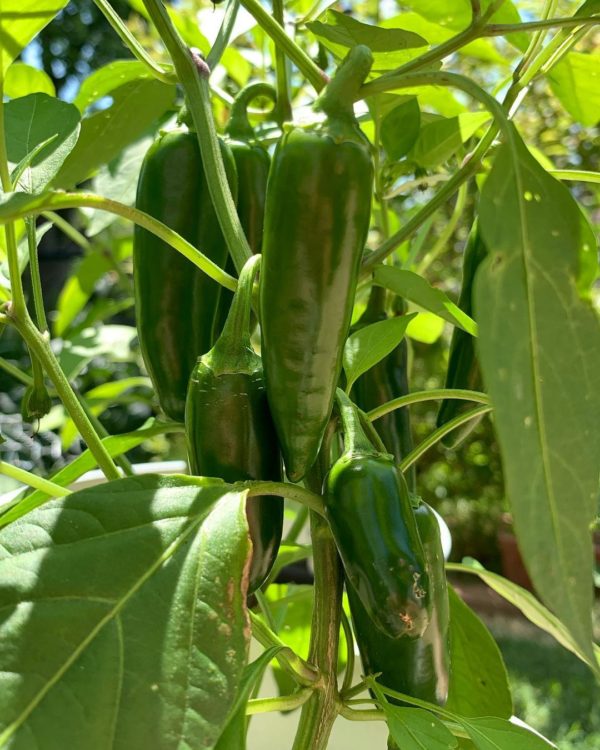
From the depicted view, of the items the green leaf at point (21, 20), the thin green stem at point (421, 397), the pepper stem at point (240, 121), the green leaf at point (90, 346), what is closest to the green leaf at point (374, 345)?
the thin green stem at point (421, 397)

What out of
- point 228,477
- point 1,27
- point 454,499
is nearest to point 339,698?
point 228,477

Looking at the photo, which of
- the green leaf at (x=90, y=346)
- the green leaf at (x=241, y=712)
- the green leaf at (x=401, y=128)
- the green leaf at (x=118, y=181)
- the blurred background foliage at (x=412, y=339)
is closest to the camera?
the green leaf at (x=241, y=712)

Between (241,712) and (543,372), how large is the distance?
0.23 m

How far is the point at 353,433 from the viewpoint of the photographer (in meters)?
0.44

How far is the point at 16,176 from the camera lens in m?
0.45

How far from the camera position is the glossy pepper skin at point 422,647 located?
46cm

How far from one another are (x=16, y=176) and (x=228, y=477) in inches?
8.0

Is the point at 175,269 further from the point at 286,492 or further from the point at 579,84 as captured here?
the point at 579,84

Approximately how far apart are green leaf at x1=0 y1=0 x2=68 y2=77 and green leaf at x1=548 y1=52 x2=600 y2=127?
391mm

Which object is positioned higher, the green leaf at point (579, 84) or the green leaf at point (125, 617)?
the green leaf at point (579, 84)

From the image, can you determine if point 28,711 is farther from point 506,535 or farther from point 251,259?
point 506,535

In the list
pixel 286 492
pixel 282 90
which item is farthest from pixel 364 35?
pixel 286 492

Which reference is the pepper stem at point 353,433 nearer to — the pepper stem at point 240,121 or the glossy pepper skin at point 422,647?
the glossy pepper skin at point 422,647

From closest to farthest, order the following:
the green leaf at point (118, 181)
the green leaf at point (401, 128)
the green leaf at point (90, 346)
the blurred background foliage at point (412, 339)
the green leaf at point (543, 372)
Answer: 1. the green leaf at point (543, 372)
2. the green leaf at point (401, 128)
3. the green leaf at point (118, 181)
4. the green leaf at point (90, 346)
5. the blurred background foliage at point (412, 339)
